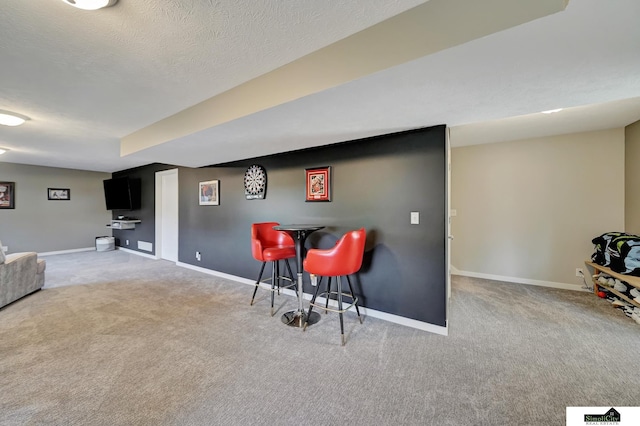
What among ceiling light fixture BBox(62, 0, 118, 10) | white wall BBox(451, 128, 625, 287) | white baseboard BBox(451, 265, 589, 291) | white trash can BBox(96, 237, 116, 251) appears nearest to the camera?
ceiling light fixture BBox(62, 0, 118, 10)

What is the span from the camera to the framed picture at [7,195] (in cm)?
545

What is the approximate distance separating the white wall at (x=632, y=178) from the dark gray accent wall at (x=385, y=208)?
2.92 meters

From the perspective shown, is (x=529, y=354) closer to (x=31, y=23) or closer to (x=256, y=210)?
(x=256, y=210)

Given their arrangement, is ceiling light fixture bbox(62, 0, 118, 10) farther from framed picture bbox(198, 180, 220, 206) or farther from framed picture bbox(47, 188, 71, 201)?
framed picture bbox(47, 188, 71, 201)

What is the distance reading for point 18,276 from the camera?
3055mm

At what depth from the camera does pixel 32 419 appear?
4.48 ft

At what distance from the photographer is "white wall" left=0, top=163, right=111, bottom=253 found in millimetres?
5613

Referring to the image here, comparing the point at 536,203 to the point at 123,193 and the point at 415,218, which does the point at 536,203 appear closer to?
the point at 415,218

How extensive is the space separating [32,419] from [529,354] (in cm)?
348

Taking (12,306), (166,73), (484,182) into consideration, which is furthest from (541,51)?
(12,306)

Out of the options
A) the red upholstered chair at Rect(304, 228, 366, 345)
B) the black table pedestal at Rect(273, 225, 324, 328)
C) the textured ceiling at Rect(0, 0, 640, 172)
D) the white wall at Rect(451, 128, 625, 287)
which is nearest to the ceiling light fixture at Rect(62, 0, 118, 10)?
the textured ceiling at Rect(0, 0, 640, 172)

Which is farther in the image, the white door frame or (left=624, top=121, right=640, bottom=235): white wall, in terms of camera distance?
the white door frame

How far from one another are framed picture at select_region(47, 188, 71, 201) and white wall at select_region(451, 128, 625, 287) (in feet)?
31.1

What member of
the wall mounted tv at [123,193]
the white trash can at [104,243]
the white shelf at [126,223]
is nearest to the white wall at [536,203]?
the wall mounted tv at [123,193]
